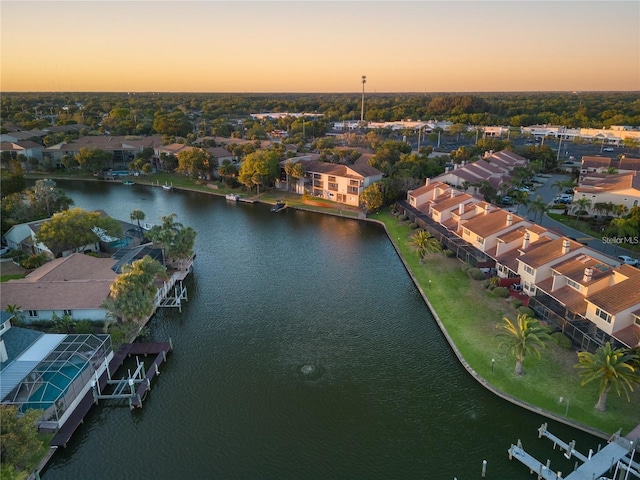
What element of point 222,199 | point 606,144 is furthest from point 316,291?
point 606,144

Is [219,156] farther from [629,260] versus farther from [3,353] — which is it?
[629,260]

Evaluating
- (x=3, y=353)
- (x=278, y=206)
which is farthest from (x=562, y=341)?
(x=278, y=206)

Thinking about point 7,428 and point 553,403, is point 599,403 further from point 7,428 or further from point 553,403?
point 7,428

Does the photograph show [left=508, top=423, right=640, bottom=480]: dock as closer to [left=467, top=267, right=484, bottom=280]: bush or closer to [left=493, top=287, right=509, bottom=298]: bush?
[left=493, top=287, right=509, bottom=298]: bush

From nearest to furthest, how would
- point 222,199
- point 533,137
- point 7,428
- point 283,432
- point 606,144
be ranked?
point 7,428, point 283,432, point 222,199, point 606,144, point 533,137

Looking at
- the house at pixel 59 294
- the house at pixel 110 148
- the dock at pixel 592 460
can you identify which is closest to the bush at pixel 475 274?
the dock at pixel 592 460

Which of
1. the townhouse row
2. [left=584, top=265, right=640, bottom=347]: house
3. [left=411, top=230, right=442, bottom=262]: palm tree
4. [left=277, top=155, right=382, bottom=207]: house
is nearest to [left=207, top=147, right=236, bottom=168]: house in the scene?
[left=277, top=155, right=382, bottom=207]: house

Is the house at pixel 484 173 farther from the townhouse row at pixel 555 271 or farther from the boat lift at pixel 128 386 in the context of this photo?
the boat lift at pixel 128 386

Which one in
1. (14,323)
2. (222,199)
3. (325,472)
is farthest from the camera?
(222,199)
